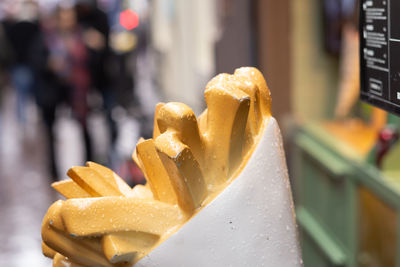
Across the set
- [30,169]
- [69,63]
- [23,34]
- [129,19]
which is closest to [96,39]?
[69,63]

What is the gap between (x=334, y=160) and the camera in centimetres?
289

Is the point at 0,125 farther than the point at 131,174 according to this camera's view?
Yes

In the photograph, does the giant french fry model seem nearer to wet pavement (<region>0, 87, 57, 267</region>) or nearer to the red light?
Result: wet pavement (<region>0, 87, 57, 267</region>)

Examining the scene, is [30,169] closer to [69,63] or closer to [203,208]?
[69,63]

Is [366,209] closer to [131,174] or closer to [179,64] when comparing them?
[131,174]

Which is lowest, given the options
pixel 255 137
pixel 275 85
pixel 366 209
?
pixel 366 209

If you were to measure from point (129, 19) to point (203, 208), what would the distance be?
760 centimetres

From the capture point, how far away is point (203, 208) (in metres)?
1.02

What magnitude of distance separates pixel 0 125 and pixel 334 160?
655cm

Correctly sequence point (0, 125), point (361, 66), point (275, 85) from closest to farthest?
point (361, 66)
point (275, 85)
point (0, 125)

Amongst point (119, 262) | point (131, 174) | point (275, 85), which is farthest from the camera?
point (131, 174)

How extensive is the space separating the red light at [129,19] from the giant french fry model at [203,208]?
7.14 meters

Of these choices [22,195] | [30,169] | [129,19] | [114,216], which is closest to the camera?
[114,216]

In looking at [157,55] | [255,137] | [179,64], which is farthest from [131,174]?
[157,55]
